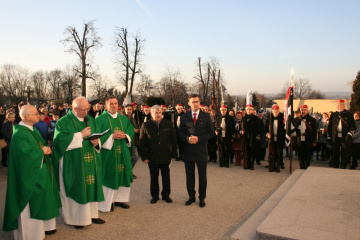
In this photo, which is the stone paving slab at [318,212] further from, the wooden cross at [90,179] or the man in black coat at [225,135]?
the man in black coat at [225,135]

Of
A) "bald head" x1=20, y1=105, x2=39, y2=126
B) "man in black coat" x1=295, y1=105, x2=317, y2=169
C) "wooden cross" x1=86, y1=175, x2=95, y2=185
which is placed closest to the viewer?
"bald head" x1=20, y1=105, x2=39, y2=126

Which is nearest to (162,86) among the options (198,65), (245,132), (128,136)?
(198,65)

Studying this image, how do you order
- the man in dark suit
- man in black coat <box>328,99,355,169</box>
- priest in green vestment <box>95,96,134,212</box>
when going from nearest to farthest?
priest in green vestment <box>95,96,134,212</box>
the man in dark suit
man in black coat <box>328,99,355,169</box>

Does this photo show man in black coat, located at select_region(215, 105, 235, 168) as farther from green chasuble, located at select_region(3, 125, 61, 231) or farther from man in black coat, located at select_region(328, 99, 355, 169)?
green chasuble, located at select_region(3, 125, 61, 231)

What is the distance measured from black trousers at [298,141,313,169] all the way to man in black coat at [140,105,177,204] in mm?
5036

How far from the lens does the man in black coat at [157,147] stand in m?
5.84

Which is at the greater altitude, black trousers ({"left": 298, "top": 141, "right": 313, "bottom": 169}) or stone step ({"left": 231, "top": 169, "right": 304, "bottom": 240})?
black trousers ({"left": 298, "top": 141, "right": 313, "bottom": 169})

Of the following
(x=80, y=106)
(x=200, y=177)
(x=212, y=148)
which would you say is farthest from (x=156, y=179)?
(x=212, y=148)

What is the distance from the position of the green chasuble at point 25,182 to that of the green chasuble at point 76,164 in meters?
0.38

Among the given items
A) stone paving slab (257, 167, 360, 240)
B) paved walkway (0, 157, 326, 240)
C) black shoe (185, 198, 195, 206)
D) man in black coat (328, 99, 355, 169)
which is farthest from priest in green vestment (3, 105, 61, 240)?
man in black coat (328, 99, 355, 169)

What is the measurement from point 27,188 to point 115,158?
1.73 metres

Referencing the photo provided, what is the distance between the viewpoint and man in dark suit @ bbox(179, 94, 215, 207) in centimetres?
571

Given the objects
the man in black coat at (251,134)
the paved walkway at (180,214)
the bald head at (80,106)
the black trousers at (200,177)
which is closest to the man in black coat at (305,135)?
the man in black coat at (251,134)

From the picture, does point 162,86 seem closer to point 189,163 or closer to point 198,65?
point 198,65
